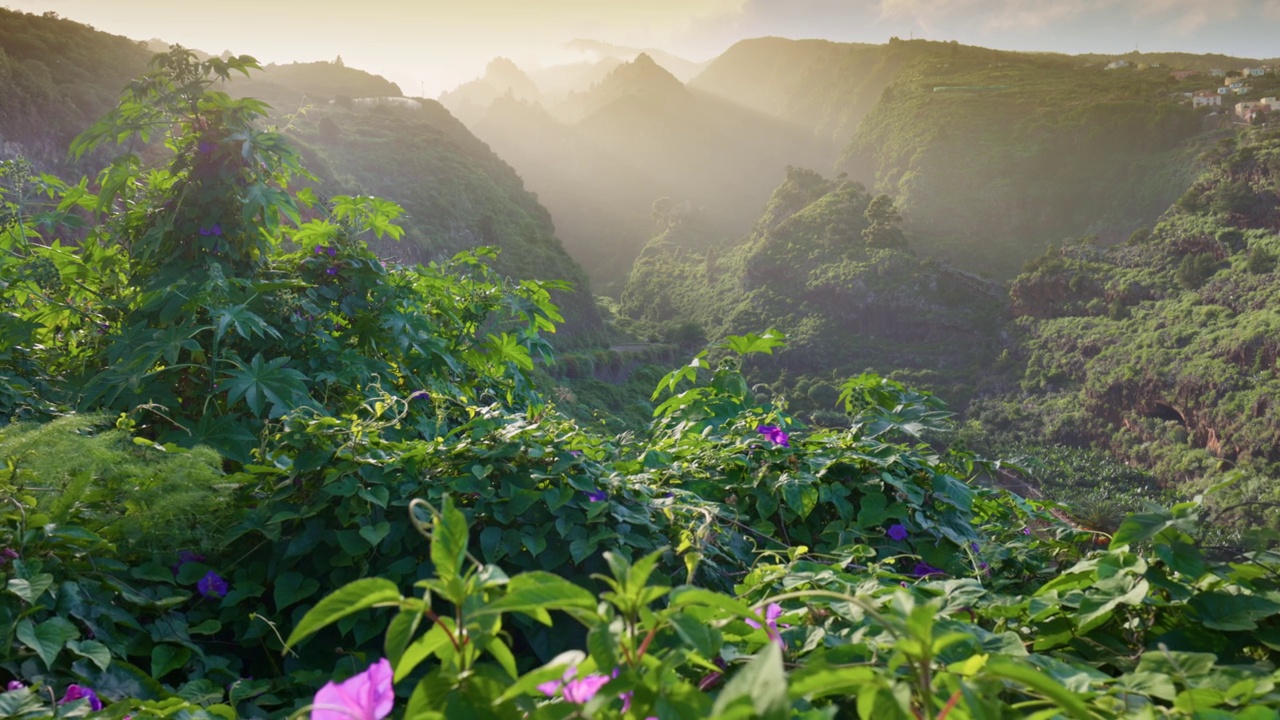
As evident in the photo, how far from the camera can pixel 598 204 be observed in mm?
70688

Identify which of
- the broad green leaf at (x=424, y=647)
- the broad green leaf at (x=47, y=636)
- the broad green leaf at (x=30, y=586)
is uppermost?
the broad green leaf at (x=424, y=647)

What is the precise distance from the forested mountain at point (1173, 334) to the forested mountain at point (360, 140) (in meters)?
22.1

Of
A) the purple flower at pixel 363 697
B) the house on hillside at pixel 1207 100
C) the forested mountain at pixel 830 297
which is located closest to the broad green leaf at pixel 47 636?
the purple flower at pixel 363 697

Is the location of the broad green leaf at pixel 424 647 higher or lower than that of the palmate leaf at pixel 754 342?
higher

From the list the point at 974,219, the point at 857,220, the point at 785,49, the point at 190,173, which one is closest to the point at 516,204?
the point at 857,220

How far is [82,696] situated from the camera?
2.95 feet

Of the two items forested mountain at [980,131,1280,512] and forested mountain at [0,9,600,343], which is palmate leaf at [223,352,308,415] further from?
forested mountain at [980,131,1280,512]

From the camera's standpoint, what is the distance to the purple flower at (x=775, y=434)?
1773 millimetres

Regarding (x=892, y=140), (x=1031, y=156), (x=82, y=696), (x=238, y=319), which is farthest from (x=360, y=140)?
(x=892, y=140)

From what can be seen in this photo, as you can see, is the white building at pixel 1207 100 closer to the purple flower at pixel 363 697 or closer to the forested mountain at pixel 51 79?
the forested mountain at pixel 51 79

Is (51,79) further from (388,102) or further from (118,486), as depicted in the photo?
(118,486)

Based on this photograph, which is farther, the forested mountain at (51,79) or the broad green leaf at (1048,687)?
the forested mountain at (51,79)

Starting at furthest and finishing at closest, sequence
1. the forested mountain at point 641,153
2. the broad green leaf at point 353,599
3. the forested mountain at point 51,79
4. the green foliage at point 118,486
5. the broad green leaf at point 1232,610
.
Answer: the forested mountain at point 641,153 → the forested mountain at point 51,79 → the green foliage at point 118,486 → the broad green leaf at point 1232,610 → the broad green leaf at point 353,599

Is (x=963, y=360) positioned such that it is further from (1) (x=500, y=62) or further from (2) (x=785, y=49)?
(1) (x=500, y=62)
